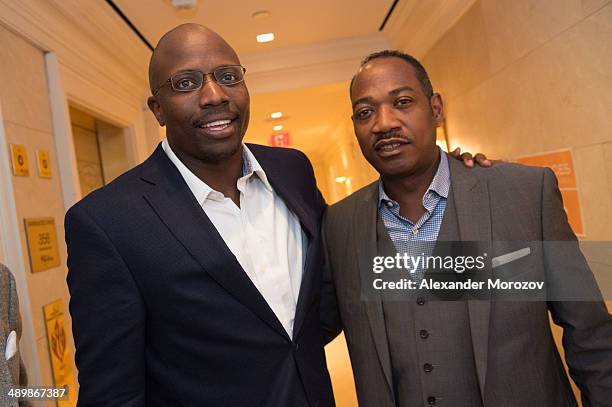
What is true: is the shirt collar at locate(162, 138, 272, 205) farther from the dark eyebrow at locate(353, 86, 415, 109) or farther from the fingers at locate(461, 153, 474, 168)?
the fingers at locate(461, 153, 474, 168)

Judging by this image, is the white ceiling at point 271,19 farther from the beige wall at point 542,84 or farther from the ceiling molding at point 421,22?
the beige wall at point 542,84

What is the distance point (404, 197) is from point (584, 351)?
2.00 feet

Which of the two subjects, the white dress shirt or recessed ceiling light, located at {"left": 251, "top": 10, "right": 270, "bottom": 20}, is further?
recessed ceiling light, located at {"left": 251, "top": 10, "right": 270, "bottom": 20}

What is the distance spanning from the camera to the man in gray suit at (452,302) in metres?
1.31

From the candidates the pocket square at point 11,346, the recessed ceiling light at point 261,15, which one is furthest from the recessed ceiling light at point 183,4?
the pocket square at point 11,346

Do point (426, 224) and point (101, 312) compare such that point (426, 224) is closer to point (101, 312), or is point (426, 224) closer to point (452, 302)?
point (452, 302)

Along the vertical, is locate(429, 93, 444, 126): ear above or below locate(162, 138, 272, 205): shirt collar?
above

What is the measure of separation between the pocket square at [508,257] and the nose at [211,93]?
82 cm

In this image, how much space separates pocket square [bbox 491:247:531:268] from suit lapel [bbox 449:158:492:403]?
48mm

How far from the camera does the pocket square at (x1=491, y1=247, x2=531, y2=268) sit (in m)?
1.34

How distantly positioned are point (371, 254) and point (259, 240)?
12.5 inches

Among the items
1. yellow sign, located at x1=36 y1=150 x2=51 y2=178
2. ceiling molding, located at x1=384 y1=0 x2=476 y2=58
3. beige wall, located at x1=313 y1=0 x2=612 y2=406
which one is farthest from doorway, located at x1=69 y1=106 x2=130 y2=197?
beige wall, located at x1=313 y1=0 x2=612 y2=406

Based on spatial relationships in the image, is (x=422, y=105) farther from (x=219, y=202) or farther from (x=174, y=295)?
(x=174, y=295)

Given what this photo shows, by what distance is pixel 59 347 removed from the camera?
8.64ft
